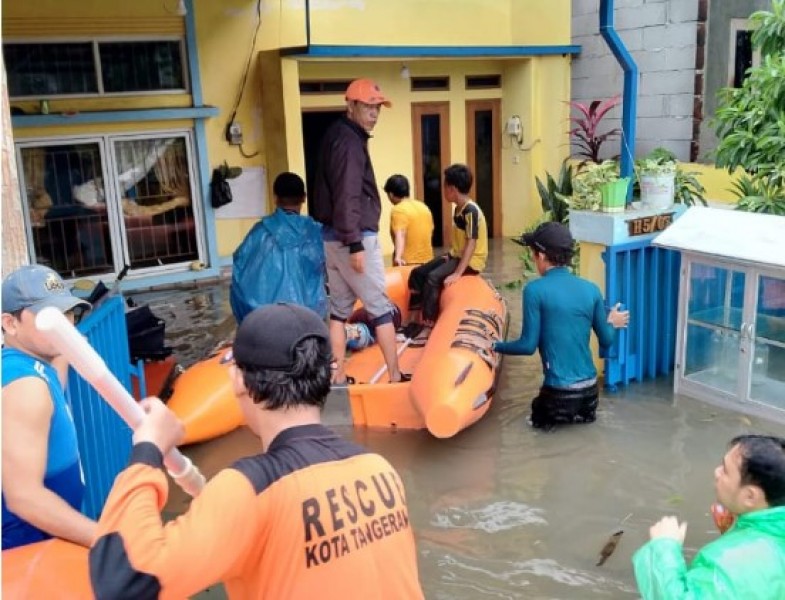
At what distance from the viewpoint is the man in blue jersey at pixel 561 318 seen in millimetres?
4262

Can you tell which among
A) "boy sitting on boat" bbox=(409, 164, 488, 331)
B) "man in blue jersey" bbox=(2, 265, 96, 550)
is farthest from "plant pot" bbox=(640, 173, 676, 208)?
"man in blue jersey" bbox=(2, 265, 96, 550)

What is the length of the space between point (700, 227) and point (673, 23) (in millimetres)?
5253

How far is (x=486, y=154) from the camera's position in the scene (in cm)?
1134

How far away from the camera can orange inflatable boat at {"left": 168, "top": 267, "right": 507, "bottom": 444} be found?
4379mm

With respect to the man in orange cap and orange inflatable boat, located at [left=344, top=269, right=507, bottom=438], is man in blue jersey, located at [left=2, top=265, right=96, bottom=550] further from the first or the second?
the man in orange cap

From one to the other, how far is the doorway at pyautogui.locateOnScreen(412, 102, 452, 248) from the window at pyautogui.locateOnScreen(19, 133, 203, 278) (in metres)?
3.15

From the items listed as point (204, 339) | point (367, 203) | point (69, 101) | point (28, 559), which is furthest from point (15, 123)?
point (28, 559)

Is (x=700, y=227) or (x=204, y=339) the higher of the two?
(x=700, y=227)

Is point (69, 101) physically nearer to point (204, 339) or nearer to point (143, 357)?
point (204, 339)

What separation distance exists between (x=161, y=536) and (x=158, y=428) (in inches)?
9.0

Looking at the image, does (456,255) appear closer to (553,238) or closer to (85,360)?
(553,238)

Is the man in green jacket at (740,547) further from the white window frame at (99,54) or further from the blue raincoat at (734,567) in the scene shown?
the white window frame at (99,54)

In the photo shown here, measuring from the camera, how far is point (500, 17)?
10883 mm

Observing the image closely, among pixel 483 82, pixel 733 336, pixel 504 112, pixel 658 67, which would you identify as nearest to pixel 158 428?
pixel 733 336
